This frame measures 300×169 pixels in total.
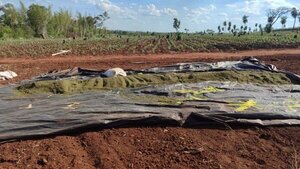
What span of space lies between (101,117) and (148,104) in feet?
2.48

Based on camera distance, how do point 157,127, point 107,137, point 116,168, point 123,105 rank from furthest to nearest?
point 123,105, point 157,127, point 107,137, point 116,168

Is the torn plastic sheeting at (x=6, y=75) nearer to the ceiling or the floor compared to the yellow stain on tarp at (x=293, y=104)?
nearer to the floor

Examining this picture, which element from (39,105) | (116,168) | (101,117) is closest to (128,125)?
(101,117)

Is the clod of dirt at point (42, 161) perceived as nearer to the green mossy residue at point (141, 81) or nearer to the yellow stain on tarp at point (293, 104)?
the green mossy residue at point (141, 81)

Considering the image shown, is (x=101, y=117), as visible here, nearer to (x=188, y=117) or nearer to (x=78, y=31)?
(x=188, y=117)

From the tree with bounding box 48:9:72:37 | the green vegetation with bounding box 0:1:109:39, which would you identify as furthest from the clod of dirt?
the tree with bounding box 48:9:72:37

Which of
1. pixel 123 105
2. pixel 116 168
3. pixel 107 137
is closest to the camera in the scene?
pixel 116 168

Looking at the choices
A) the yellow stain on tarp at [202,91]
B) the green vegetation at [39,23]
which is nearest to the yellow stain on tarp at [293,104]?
the yellow stain on tarp at [202,91]

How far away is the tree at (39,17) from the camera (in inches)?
1925

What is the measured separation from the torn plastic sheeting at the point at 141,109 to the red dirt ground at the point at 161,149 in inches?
6.0

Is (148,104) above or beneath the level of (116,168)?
above

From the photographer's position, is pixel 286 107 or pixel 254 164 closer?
pixel 254 164

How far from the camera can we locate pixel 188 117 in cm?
495

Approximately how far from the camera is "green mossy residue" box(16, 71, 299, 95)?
6333mm
